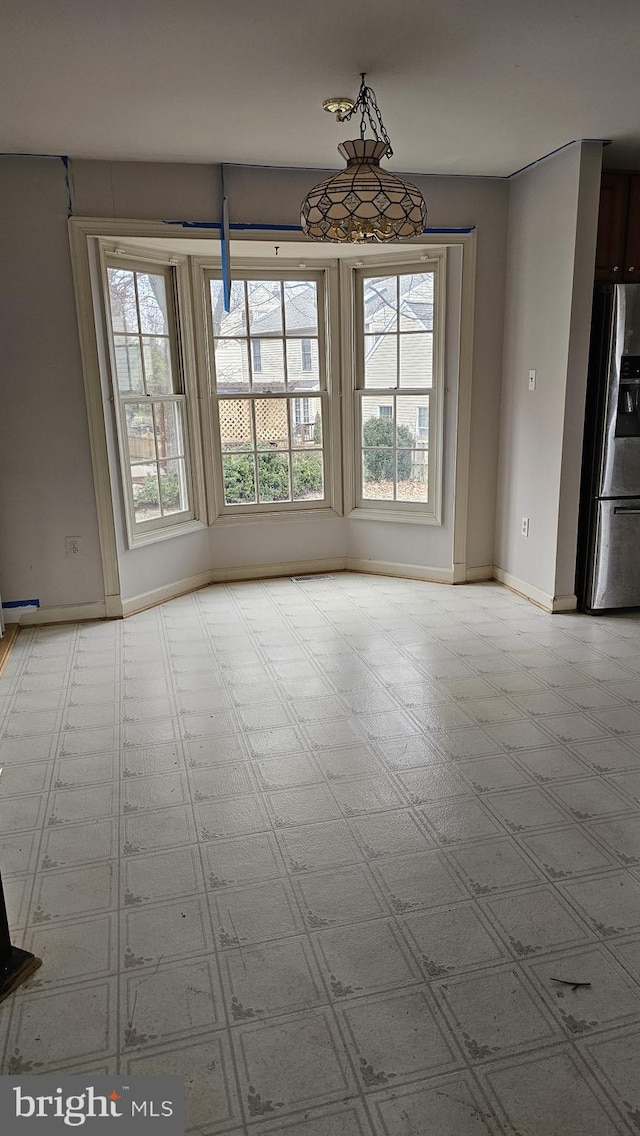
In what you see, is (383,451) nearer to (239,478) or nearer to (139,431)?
(239,478)

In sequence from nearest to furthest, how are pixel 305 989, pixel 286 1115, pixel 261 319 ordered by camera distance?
pixel 286 1115 < pixel 305 989 < pixel 261 319

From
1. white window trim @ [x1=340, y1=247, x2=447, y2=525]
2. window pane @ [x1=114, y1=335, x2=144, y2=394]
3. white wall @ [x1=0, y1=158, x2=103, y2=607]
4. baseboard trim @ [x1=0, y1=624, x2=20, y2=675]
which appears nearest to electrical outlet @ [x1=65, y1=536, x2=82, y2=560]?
white wall @ [x1=0, y1=158, x2=103, y2=607]

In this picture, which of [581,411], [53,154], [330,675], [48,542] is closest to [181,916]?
[330,675]

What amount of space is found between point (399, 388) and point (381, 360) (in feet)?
0.76

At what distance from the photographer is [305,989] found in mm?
1715

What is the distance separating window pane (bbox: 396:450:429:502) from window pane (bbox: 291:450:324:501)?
57 cm

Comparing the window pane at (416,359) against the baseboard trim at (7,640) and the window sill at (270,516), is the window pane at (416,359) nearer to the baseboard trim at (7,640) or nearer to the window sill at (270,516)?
the window sill at (270,516)

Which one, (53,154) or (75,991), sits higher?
(53,154)

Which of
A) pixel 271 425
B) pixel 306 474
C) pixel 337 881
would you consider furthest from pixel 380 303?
pixel 337 881

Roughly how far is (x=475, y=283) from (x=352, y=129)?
A: 1.36 m

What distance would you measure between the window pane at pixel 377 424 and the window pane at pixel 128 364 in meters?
1.54

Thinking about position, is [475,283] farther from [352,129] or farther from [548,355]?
[352,129]

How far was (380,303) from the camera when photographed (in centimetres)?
485

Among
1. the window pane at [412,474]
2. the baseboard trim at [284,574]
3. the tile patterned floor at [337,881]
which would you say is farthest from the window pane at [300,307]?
the tile patterned floor at [337,881]
